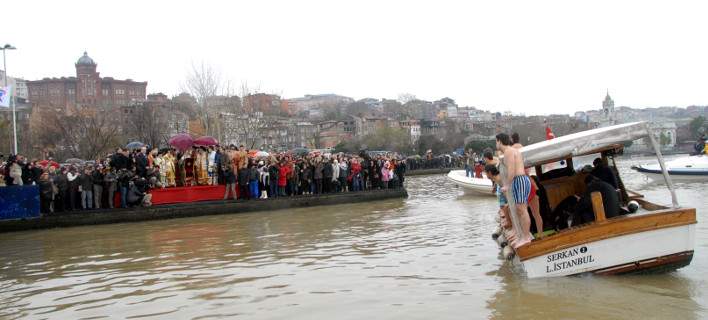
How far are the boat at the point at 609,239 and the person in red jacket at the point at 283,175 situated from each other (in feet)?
54.5

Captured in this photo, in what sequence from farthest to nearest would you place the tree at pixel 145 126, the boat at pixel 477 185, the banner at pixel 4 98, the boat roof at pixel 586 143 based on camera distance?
the tree at pixel 145 126 < the boat at pixel 477 185 < the banner at pixel 4 98 < the boat roof at pixel 586 143

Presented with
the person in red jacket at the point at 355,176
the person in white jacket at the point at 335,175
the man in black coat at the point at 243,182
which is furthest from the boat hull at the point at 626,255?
the person in red jacket at the point at 355,176

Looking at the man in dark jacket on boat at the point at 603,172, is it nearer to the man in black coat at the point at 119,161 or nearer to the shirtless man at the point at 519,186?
the shirtless man at the point at 519,186

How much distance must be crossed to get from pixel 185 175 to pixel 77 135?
35268mm

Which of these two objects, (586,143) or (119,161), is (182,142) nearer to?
(119,161)

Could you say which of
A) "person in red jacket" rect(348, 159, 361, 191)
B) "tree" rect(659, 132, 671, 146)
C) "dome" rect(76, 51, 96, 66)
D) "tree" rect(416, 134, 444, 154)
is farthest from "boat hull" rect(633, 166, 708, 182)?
"tree" rect(659, 132, 671, 146)

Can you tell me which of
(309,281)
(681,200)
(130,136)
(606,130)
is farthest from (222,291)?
(130,136)

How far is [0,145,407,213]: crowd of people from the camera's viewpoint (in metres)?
20.4

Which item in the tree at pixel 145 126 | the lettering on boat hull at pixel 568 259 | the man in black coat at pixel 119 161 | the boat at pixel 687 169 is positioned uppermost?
the tree at pixel 145 126

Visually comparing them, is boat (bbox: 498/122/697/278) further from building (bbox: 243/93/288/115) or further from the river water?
building (bbox: 243/93/288/115)

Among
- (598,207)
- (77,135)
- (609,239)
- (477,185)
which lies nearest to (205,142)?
(477,185)

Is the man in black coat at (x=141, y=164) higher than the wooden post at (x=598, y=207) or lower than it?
higher

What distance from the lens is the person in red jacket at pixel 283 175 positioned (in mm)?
25000

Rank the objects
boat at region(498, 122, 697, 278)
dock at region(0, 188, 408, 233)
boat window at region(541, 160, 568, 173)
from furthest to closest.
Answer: dock at region(0, 188, 408, 233) < boat window at region(541, 160, 568, 173) < boat at region(498, 122, 697, 278)
